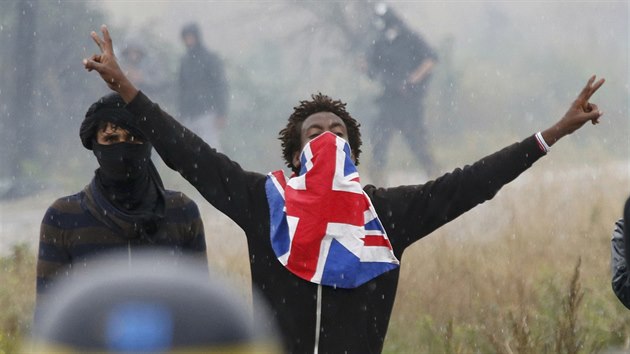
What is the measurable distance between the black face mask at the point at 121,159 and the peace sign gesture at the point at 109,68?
54 cm

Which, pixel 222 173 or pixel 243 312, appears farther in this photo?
pixel 222 173

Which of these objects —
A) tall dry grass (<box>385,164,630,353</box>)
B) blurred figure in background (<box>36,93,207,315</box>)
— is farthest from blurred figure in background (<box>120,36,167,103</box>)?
blurred figure in background (<box>36,93,207,315</box>)

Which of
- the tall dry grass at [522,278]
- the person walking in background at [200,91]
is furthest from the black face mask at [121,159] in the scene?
the person walking in background at [200,91]

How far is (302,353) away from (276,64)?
994 centimetres

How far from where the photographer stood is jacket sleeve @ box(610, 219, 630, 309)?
15.3ft

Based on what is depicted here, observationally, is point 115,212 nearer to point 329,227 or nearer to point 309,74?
point 329,227

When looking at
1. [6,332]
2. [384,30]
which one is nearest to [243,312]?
[6,332]

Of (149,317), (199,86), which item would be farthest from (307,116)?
(199,86)

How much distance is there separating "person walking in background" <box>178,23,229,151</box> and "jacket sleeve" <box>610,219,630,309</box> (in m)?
6.71

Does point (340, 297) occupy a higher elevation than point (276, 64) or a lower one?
lower

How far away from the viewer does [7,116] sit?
43.4ft

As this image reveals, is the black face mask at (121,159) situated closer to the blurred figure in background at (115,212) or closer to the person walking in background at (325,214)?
the blurred figure in background at (115,212)

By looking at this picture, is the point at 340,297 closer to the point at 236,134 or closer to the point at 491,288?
the point at 491,288

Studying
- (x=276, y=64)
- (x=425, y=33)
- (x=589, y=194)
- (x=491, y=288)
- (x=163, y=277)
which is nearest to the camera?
(x=163, y=277)
